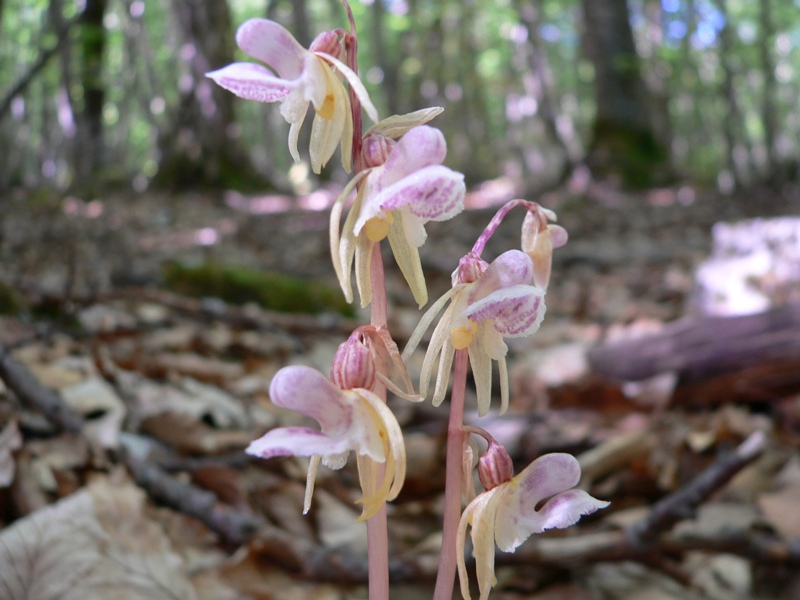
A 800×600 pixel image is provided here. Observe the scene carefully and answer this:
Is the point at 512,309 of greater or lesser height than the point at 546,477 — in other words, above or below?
above

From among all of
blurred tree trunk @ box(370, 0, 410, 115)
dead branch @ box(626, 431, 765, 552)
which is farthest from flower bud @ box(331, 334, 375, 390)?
blurred tree trunk @ box(370, 0, 410, 115)

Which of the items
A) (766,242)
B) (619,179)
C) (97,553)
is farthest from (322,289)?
(619,179)

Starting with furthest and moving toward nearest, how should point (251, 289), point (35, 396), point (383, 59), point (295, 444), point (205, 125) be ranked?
point (383, 59), point (205, 125), point (251, 289), point (35, 396), point (295, 444)

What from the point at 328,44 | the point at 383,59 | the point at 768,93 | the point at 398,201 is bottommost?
the point at 768,93

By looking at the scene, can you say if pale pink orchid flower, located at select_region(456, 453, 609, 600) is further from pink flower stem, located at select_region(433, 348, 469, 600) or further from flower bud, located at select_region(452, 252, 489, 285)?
flower bud, located at select_region(452, 252, 489, 285)

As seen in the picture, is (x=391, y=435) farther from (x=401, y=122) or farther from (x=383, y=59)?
(x=383, y=59)

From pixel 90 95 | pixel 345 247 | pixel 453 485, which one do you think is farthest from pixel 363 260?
pixel 90 95

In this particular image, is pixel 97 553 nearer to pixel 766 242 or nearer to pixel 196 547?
pixel 196 547

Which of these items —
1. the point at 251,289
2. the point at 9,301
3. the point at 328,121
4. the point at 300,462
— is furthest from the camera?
the point at 251,289
